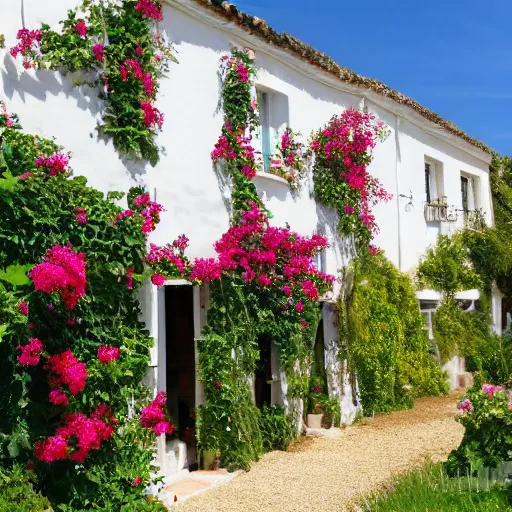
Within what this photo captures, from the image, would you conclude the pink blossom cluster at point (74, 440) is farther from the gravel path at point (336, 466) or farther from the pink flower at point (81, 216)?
the pink flower at point (81, 216)

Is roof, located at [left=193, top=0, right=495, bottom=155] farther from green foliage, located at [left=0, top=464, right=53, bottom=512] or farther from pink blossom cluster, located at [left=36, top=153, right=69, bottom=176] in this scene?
green foliage, located at [left=0, top=464, right=53, bottom=512]

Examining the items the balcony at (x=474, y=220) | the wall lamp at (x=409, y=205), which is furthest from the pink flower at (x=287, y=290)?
the balcony at (x=474, y=220)

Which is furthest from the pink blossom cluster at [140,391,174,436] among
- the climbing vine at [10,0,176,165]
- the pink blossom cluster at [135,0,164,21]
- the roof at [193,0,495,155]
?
the roof at [193,0,495,155]

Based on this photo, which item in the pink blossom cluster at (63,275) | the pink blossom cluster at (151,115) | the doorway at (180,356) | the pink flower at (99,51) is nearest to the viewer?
the pink blossom cluster at (63,275)

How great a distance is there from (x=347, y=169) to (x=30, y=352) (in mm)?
7115

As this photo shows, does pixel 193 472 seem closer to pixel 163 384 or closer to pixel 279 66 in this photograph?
pixel 163 384

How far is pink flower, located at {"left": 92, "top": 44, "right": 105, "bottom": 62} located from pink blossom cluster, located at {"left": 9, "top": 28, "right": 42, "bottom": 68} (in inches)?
24.8

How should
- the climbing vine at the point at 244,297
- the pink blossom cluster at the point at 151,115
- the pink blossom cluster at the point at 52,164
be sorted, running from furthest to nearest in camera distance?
the climbing vine at the point at 244,297 → the pink blossom cluster at the point at 151,115 → the pink blossom cluster at the point at 52,164

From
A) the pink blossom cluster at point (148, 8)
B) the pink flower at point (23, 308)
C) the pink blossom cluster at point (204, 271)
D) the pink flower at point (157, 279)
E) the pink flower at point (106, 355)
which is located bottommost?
the pink flower at point (106, 355)

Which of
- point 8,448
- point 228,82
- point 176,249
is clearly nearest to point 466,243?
point 228,82

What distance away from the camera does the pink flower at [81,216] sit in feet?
21.9

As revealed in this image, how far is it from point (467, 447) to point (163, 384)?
10.9 ft

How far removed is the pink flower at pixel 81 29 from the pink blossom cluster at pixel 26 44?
1.58ft

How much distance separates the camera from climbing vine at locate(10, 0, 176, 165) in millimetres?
7277
